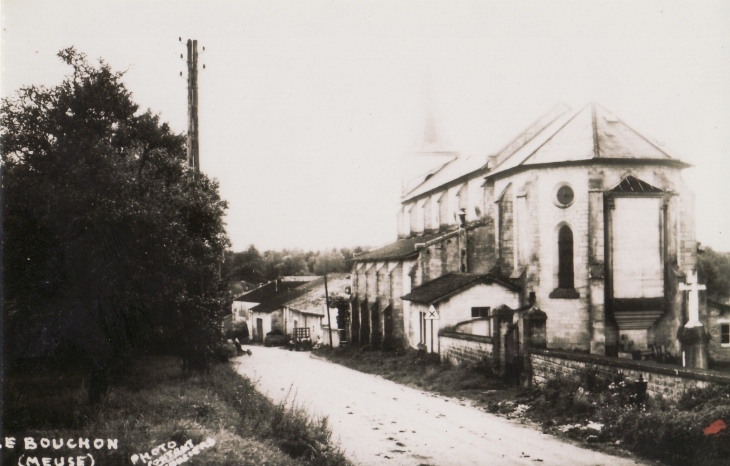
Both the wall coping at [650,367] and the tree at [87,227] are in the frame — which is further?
the tree at [87,227]

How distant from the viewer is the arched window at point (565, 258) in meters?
26.1

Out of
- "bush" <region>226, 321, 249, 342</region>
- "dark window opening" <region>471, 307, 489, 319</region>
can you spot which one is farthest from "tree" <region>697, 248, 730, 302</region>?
"bush" <region>226, 321, 249, 342</region>

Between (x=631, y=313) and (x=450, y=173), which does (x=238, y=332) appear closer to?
(x=450, y=173)

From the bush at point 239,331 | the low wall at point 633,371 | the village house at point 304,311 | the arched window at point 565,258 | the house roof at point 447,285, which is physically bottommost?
the bush at point 239,331

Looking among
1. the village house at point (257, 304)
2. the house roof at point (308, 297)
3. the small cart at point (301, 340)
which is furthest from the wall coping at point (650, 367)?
the village house at point (257, 304)

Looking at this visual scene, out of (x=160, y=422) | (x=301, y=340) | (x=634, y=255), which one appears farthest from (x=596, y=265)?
(x=301, y=340)

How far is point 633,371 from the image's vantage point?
44.7 feet

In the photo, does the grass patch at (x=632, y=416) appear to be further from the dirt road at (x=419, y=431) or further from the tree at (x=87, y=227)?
the tree at (x=87, y=227)

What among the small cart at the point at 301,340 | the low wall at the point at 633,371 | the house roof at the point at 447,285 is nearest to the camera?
the low wall at the point at 633,371

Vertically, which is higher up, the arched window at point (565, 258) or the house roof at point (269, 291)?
the arched window at point (565, 258)

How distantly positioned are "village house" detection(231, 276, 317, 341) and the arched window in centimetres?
3299

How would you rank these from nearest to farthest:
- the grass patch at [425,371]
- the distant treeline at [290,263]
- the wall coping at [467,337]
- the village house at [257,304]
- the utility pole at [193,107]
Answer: the utility pole at [193,107]
the grass patch at [425,371]
the wall coping at [467,337]
the village house at [257,304]
the distant treeline at [290,263]

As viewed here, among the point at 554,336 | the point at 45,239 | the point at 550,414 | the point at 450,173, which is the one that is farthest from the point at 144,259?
the point at 450,173

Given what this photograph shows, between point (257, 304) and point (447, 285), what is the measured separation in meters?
36.5
